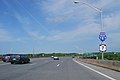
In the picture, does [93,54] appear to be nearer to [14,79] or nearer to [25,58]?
[25,58]

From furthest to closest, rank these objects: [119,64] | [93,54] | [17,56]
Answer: [93,54], [17,56], [119,64]

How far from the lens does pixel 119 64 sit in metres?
23.9

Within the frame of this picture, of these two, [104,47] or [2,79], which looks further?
[104,47]

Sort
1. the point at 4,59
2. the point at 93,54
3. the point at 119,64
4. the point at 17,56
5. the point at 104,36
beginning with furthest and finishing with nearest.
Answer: the point at 93,54, the point at 4,59, the point at 17,56, the point at 104,36, the point at 119,64

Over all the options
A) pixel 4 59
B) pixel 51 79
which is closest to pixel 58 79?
pixel 51 79

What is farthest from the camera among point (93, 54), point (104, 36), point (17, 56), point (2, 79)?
point (93, 54)

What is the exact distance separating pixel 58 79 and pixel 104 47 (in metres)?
18.3

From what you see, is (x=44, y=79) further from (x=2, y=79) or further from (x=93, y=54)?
(x=93, y=54)

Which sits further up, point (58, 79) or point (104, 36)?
point (104, 36)

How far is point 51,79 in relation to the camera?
15312 mm

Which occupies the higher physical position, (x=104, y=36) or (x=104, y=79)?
(x=104, y=36)

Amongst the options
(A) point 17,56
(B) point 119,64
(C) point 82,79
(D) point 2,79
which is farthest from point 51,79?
(A) point 17,56

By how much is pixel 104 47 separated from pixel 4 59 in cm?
2901

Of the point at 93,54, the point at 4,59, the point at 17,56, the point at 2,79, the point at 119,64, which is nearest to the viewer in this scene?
the point at 2,79
